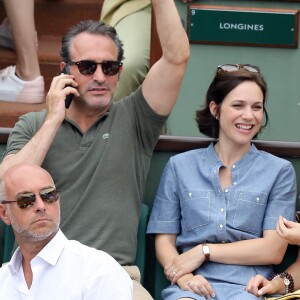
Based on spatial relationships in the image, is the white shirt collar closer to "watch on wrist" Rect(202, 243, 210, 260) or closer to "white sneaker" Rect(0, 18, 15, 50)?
"watch on wrist" Rect(202, 243, 210, 260)

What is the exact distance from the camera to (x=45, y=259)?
13.9ft

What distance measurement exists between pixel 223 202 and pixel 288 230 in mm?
376

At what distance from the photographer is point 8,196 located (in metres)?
4.45

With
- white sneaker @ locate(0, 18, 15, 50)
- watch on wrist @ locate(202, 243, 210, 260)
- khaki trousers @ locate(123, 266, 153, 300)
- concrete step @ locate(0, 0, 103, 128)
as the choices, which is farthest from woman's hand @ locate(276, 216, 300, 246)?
white sneaker @ locate(0, 18, 15, 50)

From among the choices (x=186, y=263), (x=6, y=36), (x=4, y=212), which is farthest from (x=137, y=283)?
(x=6, y=36)

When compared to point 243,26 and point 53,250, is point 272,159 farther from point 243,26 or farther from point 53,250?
point 53,250

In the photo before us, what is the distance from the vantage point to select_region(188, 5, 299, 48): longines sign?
6496 mm

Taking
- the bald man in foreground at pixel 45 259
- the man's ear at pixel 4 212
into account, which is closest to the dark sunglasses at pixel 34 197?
the bald man in foreground at pixel 45 259

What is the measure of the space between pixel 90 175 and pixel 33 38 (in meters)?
1.52

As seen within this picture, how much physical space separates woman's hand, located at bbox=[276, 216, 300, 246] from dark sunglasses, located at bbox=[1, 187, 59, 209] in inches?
47.3

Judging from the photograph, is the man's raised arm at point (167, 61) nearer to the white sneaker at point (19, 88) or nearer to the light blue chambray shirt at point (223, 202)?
the light blue chambray shirt at point (223, 202)

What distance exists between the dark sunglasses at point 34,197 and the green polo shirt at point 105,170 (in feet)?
2.98

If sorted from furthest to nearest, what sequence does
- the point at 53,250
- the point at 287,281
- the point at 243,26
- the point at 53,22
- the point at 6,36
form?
the point at 53,22 → the point at 6,36 → the point at 243,26 → the point at 287,281 → the point at 53,250

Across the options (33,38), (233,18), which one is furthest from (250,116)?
(33,38)
